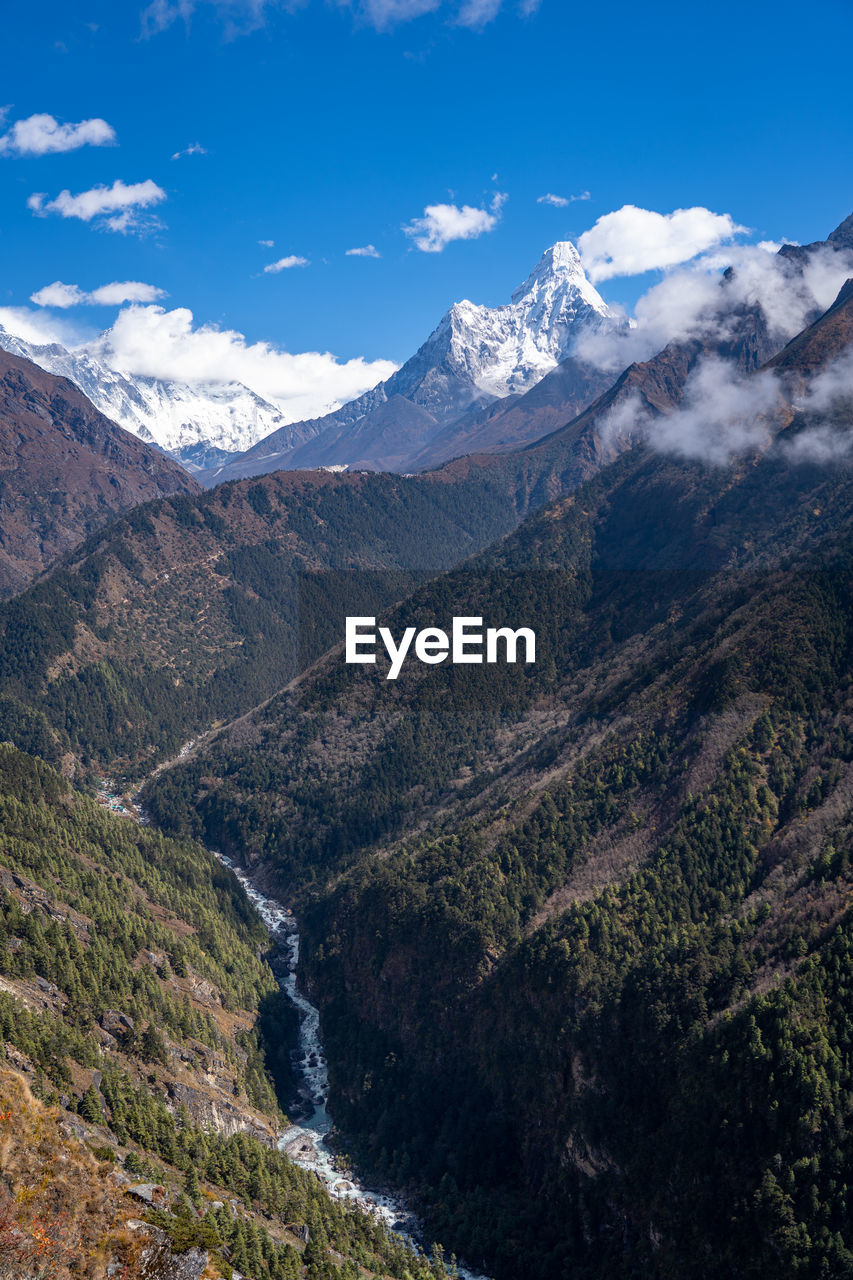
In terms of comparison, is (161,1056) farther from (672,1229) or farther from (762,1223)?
(762,1223)

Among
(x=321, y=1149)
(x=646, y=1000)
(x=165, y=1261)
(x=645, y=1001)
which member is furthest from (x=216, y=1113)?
(x=165, y=1261)

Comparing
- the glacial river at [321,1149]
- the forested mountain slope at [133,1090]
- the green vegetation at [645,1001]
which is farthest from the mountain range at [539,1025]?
the glacial river at [321,1149]

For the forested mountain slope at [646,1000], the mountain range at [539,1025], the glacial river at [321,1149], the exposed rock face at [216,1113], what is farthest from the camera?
the glacial river at [321,1149]

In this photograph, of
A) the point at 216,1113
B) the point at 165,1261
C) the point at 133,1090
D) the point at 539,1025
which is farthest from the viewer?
the point at 539,1025

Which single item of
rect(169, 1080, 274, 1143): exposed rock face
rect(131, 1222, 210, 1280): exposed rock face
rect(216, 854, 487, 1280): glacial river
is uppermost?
rect(131, 1222, 210, 1280): exposed rock face

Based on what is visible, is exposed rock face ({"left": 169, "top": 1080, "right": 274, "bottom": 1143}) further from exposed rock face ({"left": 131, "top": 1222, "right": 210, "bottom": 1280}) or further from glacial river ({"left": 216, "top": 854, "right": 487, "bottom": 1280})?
exposed rock face ({"left": 131, "top": 1222, "right": 210, "bottom": 1280})

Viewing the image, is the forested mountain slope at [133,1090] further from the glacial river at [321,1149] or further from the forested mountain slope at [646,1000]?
the forested mountain slope at [646,1000]

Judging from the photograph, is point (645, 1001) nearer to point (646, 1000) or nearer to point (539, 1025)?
point (646, 1000)

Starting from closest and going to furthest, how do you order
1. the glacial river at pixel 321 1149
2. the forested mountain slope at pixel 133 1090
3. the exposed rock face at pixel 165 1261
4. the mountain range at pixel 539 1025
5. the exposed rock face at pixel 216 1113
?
the exposed rock face at pixel 165 1261 < the forested mountain slope at pixel 133 1090 < the mountain range at pixel 539 1025 < the exposed rock face at pixel 216 1113 < the glacial river at pixel 321 1149

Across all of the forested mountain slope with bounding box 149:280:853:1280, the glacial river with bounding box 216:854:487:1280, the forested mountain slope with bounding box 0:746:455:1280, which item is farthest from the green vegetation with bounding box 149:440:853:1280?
the forested mountain slope with bounding box 0:746:455:1280

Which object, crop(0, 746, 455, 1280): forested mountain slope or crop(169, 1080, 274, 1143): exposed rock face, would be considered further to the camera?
crop(169, 1080, 274, 1143): exposed rock face

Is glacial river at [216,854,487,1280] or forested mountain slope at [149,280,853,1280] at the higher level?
forested mountain slope at [149,280,853,1280]

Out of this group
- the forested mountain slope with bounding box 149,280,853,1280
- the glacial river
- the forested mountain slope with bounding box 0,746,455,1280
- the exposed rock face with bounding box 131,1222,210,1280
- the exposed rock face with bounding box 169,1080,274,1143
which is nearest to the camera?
the exposed rock face with bounding box 131,1222,210,1280
